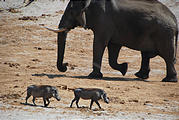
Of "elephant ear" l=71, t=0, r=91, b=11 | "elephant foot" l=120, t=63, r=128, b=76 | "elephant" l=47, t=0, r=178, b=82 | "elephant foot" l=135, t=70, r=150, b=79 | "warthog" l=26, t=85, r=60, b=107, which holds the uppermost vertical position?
"elephant ear" l=71, t=0, r=91, b=11

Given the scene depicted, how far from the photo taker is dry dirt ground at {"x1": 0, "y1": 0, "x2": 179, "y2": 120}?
9891 millimetres

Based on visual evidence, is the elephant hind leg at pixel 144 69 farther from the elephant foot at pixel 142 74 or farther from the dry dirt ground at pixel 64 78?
the dry dirt ground at pixel 64 78

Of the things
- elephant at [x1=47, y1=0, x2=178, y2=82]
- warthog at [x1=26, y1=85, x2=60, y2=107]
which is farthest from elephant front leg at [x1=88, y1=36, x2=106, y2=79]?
warthog at [x1=26, y1=85, x2=60, y2=107]

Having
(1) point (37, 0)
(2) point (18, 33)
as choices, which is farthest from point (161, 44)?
(1) point (37, 0)

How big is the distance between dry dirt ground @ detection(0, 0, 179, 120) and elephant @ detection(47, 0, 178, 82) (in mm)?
756

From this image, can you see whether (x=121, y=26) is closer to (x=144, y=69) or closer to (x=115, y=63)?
(x=115, y=63)

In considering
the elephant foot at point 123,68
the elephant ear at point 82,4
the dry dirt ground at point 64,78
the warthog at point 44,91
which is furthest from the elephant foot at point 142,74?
the warthog at point 44,91

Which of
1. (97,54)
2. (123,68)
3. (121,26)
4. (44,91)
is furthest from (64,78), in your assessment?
(44,91)

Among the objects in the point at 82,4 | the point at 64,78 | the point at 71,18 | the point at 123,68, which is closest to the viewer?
the point at 64,78

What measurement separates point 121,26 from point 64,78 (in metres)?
2.30

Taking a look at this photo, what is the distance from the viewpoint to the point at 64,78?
14.0 m

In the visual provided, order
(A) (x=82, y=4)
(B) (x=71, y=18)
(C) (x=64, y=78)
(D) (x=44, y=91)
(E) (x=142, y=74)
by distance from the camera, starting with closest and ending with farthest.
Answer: (D) (x=44, y=91) → (C) (x=64, y=78) → (A) (x=82, y=4) → (B) (x=71, y=18) → (E) (x=142, y=74)

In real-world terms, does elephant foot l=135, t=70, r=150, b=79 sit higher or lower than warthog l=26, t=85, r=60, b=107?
lower

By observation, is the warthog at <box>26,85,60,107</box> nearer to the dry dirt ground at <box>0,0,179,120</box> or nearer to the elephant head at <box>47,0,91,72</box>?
the dry dirt ground at <box>0,0,179,120</box>
